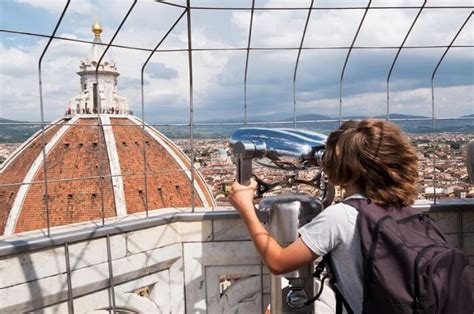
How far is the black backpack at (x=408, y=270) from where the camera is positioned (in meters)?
1.28

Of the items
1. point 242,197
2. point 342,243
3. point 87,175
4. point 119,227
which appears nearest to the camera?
point 342,243

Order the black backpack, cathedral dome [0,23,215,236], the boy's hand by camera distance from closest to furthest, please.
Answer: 1. the black backpack
2. the boy's hand
3. cathedral dome [0,23,215,236]

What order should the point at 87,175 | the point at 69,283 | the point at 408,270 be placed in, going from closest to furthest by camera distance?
the point at 408,270 → the point at 69,283 → the point at 87,175

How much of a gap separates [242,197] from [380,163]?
487 mm

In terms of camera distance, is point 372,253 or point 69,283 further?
point 69,283

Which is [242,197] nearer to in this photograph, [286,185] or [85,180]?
[286,185]

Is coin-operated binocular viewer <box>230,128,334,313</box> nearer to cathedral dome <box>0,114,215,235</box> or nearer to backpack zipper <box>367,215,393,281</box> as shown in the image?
backpack zipper <box>367,215,393,281</box>

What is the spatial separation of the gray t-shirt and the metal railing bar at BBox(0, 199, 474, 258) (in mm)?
1559

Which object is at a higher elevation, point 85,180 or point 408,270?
point 408,270

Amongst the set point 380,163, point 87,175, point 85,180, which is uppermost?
point 380,163

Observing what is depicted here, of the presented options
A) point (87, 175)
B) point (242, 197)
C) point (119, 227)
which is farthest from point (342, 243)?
point (87, 175)

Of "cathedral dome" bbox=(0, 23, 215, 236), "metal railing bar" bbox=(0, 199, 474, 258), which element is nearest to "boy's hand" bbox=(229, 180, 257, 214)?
"metal railing bar" bbox=(0, 199, 474, 258)

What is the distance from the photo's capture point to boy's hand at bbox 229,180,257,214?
5.33 feet

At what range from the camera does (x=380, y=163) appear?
143 cm
